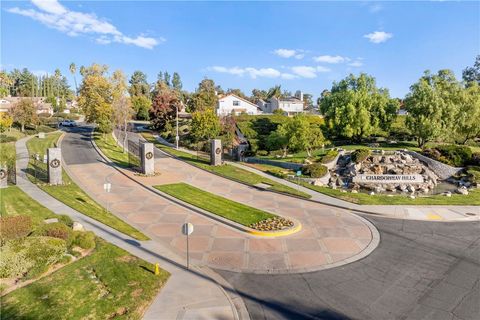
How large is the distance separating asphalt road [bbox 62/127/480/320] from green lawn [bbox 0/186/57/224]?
11902 millimetres

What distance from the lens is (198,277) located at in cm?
1245

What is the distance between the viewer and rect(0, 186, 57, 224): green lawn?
1794 centimetres

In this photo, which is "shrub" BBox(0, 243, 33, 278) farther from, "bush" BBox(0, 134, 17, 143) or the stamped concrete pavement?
"bush" BBox(0, 134, 17, 143)

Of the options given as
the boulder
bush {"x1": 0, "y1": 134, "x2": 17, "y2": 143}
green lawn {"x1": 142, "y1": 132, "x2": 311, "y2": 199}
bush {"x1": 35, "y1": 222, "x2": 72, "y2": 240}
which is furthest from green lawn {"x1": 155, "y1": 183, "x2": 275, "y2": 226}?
bush {"x1": 0, "y1": 134, "x2": 17, "y2": 143}

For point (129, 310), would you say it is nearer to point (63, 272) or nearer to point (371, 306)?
point (63, 272)

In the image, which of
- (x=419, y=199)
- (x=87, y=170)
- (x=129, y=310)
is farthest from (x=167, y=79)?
(x=129, y=310)

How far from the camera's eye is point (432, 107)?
39.0m

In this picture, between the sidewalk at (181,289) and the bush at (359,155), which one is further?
the bush at (359,155)

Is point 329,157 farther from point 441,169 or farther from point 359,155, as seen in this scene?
point 441,169

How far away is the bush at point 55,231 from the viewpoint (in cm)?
1449

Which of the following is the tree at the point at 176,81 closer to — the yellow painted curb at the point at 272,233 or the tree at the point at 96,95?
the tree at the point at 96,95

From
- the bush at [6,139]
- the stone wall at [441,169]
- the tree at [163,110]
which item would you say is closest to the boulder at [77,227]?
the bush at [6,139]

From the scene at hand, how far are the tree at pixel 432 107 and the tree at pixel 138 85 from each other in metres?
82.3

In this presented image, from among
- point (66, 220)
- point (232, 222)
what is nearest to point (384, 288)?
point (232, 222)
